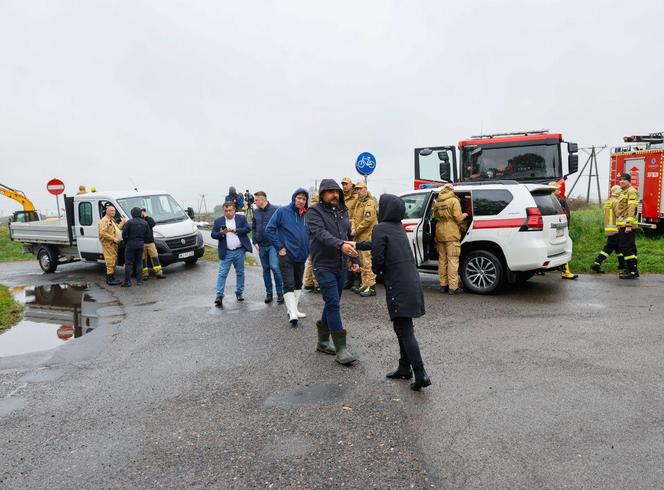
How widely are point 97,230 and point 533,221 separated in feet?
33.6

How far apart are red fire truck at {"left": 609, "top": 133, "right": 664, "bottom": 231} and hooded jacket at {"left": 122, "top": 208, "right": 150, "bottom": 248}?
12365 mm

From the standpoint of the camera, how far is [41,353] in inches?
249

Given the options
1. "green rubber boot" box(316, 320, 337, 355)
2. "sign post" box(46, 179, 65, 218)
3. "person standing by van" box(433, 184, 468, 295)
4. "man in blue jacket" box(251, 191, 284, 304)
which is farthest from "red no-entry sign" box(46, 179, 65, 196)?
"green rubber boot" box(316, 320, 337, 355)

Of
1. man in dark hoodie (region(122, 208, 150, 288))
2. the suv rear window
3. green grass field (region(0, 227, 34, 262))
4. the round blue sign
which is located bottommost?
green grass field (region(0, 227, 34, 262))

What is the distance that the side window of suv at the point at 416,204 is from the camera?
939 centimetres

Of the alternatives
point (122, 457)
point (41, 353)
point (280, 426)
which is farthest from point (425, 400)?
point (41, 353)

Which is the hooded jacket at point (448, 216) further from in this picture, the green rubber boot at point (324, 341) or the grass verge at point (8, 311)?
the grass verge at point (8, 311)

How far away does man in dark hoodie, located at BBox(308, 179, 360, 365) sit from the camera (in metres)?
5.34

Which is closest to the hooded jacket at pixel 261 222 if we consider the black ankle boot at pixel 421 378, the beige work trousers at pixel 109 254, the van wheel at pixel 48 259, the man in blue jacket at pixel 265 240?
the man in blue jacket at pixel 265 240

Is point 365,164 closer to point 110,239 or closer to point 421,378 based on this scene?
point 110,239

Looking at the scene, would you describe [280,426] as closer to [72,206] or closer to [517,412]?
[517,412]

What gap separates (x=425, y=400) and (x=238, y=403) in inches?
64.1

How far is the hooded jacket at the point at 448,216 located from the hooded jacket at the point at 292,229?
286 cm

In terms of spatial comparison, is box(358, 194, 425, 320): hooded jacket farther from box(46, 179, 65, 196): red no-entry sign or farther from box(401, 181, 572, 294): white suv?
box(46, 179, 65, 196): red no-entry sign
